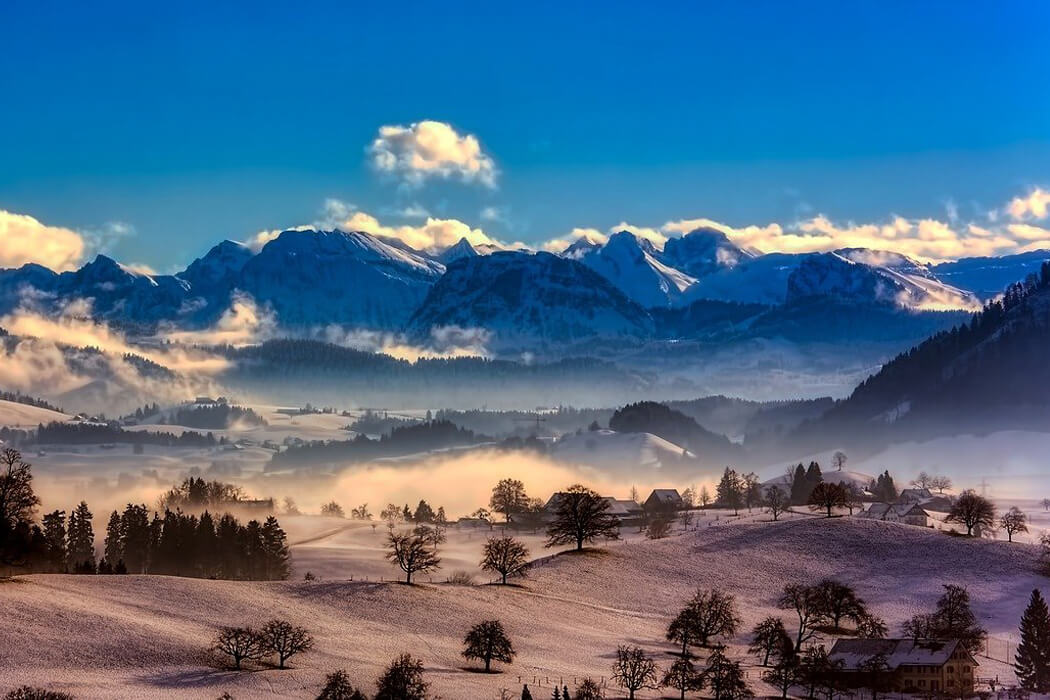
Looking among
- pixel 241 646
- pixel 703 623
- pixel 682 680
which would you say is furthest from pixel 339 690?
pixel 703 623

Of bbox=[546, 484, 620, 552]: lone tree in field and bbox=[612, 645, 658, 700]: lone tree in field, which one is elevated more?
bbox=[546, 484, 620, 552]: lone tree in field

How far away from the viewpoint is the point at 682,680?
396ft

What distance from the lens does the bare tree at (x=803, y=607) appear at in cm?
14698

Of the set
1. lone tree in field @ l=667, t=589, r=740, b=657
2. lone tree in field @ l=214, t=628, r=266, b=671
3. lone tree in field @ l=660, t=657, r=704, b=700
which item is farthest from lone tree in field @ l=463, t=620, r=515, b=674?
lone tree in field @ l=214, t=628, r=266, b=671

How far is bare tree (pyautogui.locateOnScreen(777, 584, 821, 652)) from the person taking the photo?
Answer: 147m

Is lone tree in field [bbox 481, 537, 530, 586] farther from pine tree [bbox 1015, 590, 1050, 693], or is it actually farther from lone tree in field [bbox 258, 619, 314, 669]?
pine tree [bbox 1015, 590, 1050, 693]

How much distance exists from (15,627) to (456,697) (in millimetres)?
37344

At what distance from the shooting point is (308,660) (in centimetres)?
12125

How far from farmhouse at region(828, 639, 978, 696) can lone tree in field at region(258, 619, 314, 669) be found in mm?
47086

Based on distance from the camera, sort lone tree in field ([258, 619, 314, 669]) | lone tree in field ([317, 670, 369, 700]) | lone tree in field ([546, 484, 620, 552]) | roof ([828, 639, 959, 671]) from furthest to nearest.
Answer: lone tree in field ([546, 484, 620, 552]), roof ([828, 639, 959, 671]), lone tree in field ([258, 619, 314, 669]), lone tree in field ([317, 670, 369, 700])

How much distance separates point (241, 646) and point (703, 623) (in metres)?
48.4

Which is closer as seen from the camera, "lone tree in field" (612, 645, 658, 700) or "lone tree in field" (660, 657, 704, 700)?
"lone tree in field" (612, 645, 658, 700)

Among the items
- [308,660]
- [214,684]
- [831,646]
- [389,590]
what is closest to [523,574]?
[389,590]

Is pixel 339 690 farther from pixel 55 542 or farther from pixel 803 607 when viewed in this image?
pixel 55 542
